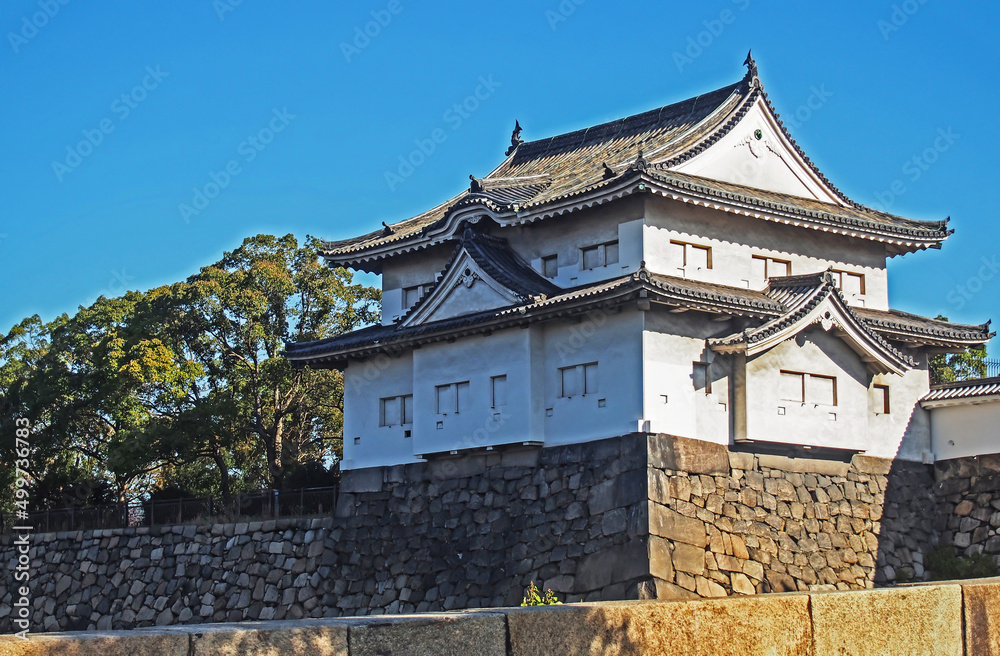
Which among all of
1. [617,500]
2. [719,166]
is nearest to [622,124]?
[719,166]

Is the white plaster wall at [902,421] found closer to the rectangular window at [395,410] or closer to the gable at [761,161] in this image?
the gable at [761,161]

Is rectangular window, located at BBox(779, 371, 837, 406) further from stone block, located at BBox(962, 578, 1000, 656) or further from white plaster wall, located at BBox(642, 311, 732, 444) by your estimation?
stone block, located at BBox(962, 578, 1000, 656)

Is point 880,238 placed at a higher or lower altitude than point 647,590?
higher

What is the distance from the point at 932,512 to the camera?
30.3 m

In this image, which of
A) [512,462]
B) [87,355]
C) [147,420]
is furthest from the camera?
[87,355]

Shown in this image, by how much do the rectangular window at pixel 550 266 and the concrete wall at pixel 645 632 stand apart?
18641mm

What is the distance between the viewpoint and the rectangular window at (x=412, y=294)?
3359 cm

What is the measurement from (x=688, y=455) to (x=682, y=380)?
1.64 m

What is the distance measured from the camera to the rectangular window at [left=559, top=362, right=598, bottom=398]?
27.4 metres

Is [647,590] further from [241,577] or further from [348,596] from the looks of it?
[241,577]

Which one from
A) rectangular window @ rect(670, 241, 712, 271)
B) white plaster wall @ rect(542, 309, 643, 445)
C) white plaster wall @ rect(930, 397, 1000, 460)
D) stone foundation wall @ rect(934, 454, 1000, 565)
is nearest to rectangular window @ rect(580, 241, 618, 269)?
rectangular window @ rect(670, 241, 712, 271)

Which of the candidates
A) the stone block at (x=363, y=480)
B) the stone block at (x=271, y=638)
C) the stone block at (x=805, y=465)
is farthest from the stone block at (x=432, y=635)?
the stone block at (x=363, y=480)

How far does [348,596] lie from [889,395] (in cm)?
1440

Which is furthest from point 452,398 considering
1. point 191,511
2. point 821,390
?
point 191,511
